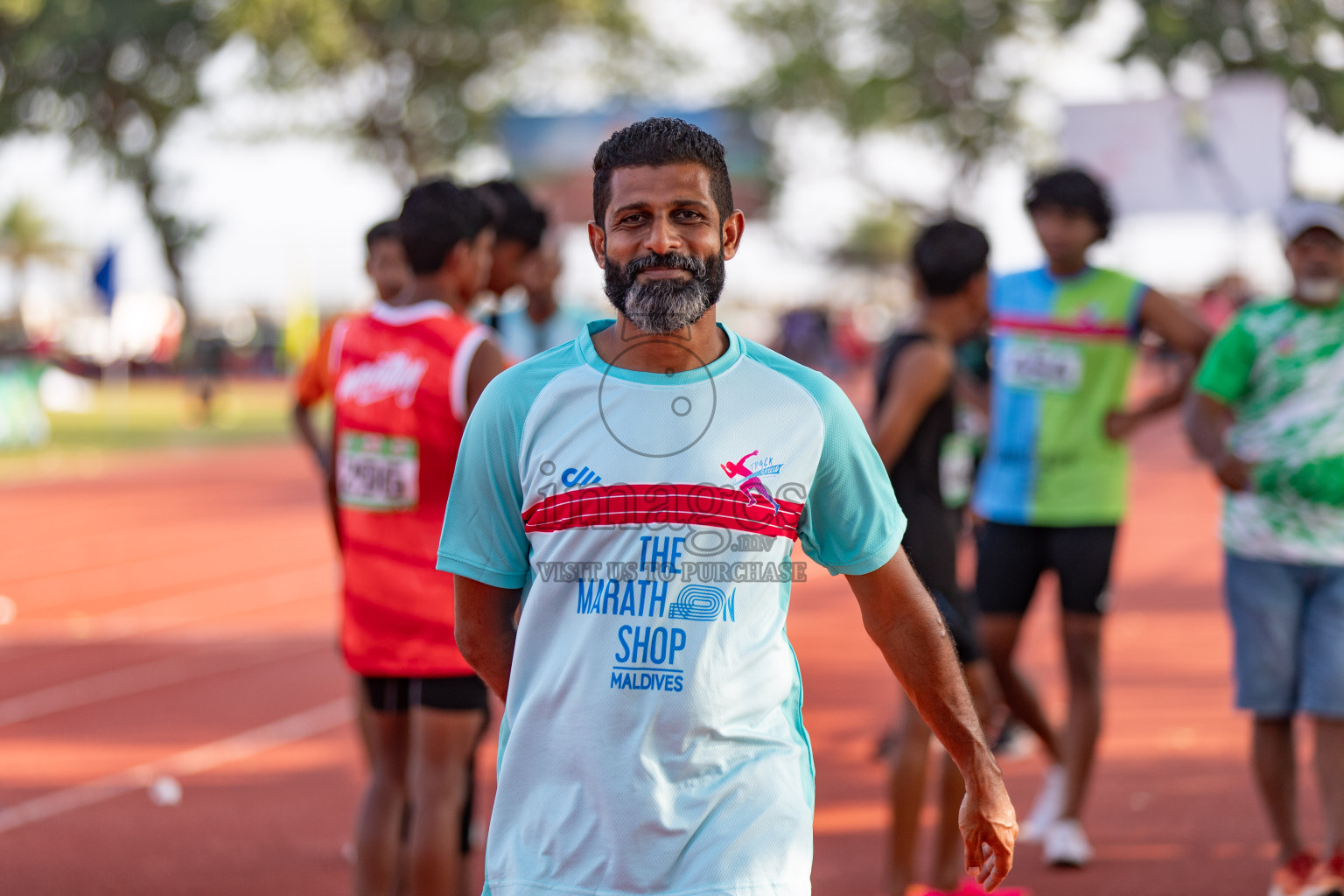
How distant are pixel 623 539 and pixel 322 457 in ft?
12.6

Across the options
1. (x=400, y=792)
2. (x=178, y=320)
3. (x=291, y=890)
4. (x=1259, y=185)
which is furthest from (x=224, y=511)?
(x=178, y=320)

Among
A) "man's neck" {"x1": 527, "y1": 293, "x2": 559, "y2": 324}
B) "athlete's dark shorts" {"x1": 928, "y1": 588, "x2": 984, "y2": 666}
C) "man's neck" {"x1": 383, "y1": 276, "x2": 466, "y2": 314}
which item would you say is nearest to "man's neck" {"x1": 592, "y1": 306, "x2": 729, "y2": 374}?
"man's neck" {"x1": 383, "y1": 276, "x2": 466, "y2": 314}

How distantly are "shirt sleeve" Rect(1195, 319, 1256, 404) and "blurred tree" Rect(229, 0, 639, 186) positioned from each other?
29.4 meters

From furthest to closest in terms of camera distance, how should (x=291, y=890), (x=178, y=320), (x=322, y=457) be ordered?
(x=178, y=320) < (x=322, y=457) < (x=291, y=890)

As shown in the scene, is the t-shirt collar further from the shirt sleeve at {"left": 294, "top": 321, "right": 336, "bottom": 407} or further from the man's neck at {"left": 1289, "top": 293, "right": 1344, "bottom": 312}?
the shirt sleeve at {"left": 294, "top": 321, "right": 336, "bottom": 407}

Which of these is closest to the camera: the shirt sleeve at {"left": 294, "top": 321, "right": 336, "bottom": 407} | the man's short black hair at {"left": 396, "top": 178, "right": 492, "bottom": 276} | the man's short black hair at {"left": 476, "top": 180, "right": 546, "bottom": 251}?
the man's short black hair at {"left": 396, "top": 178, "right": 492, "bottom": 276}

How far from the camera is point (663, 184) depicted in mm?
2613

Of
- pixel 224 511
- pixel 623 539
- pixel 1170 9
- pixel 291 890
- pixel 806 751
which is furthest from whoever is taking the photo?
pixel 1170 9

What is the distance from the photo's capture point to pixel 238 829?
6156mm

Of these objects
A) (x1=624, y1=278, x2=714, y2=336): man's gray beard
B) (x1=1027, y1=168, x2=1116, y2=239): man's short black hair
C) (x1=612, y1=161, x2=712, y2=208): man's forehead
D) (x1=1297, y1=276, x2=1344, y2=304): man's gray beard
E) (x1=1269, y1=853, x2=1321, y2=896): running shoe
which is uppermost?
(x1=1027, y1=168, x2=1116, y2=239): man's short black hair

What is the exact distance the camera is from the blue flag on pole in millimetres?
25766

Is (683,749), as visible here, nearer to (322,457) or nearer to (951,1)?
(322,457)

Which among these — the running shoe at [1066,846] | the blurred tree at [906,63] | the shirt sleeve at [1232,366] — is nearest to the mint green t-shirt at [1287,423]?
the shirt sleeve at [1232,366]

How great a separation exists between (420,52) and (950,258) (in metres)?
32.5
